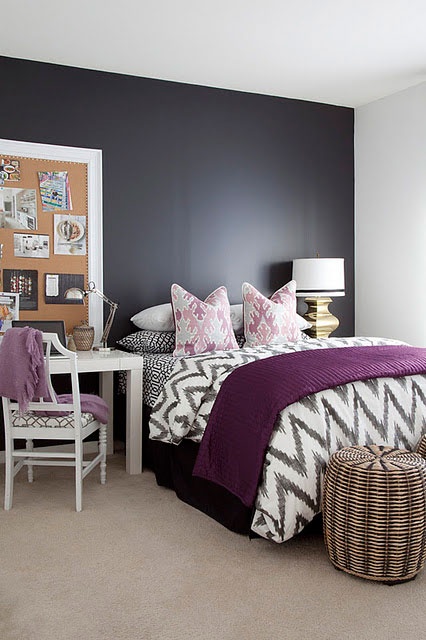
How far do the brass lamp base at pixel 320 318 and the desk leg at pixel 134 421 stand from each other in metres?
1.69

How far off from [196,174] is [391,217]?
1521mm

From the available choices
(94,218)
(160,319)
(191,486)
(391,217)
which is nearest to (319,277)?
(391,217)

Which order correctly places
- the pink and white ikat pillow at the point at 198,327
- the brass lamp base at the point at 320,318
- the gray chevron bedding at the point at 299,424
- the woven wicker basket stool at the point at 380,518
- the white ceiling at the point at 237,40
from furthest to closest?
the brass lamp base at the point at 320,318 < the pink and white ikat pillow at the point at 198,327 < the white ceiling at the point at 237,40 < the gray chevron bedding at the point at 299,424 < the woven wicker basket stool at the point at 380,518

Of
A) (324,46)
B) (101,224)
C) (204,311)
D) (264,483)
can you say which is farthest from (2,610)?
(324,46)

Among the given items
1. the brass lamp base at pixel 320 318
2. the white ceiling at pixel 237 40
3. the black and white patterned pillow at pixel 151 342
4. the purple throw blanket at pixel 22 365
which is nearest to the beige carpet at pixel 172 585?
the purple throw blanket at pixel 22 365

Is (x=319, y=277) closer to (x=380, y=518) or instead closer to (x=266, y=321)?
(x=266, y=321)

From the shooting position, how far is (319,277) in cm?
484

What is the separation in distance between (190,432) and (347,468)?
0.99 m

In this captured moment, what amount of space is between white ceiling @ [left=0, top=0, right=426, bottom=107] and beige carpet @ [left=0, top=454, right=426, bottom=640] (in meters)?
2.52

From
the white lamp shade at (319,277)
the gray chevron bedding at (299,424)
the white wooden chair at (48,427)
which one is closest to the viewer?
the gray chevron bedding at (299,424)

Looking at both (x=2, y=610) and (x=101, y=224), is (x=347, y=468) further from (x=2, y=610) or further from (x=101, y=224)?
(x=101, y=224)

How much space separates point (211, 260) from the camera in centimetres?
484

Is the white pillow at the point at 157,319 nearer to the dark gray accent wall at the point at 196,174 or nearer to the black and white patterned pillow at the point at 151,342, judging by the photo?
the black and white patterned pillow at the point at 151,342

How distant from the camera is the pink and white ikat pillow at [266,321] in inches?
166
